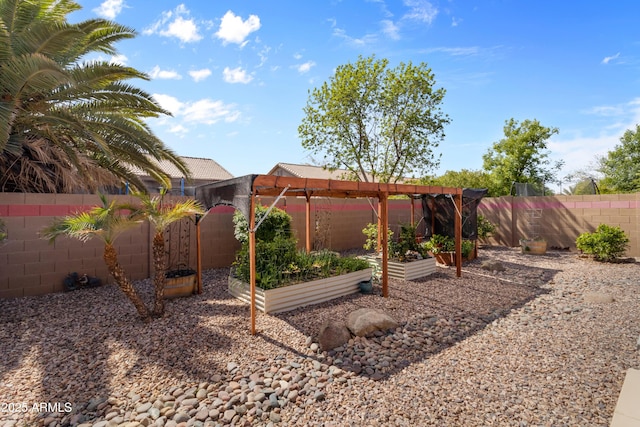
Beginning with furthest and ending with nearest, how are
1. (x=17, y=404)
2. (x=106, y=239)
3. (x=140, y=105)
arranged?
(x=140, y=105)
(x=106, y=239)
(x=17, y=404)

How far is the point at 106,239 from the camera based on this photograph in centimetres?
388

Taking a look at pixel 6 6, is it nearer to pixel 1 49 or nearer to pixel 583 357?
pixel 1 49

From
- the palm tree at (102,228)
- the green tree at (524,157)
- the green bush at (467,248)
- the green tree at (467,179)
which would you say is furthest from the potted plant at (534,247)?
the palm tree at (102,228)

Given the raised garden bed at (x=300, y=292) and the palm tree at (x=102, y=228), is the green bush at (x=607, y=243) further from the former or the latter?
the palm tree at (x=102, y=228)

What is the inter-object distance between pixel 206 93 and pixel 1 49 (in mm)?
3580

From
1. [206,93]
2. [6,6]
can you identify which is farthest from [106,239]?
[206,93]

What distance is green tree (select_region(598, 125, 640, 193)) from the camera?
1717 cm

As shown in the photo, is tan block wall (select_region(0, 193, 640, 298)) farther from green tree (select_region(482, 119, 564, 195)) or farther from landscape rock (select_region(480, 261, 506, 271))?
green tree (select_region(482, 119, 564, 195))

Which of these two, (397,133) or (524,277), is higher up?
(397,133)

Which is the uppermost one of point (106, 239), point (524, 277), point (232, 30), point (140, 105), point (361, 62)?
point (361, 62)

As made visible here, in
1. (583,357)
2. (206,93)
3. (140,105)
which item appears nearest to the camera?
(583,357)

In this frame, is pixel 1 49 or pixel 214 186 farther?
pixel 214 186

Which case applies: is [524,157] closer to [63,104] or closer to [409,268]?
[409,268]

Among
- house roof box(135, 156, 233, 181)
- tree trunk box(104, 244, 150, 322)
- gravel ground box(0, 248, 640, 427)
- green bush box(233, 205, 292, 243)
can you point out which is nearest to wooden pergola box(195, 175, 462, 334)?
gravel ground box(0, 248, 640, 427)
